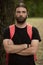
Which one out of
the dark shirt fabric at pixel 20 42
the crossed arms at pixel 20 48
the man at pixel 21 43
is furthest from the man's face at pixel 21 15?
the crossed arms at pixel 20 48

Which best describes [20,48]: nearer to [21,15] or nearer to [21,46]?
[21,46]

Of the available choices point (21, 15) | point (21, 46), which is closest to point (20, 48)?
point (21, 46)

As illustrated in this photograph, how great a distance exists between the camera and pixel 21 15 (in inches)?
200

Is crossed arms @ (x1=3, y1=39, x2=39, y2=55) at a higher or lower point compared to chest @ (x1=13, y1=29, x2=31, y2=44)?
lower

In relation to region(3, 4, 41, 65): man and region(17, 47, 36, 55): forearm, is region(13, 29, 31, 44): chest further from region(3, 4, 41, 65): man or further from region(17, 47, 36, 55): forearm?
region(17, 47, 36, 55): forearm

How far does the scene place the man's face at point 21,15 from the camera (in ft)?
16.6

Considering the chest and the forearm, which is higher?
the chest

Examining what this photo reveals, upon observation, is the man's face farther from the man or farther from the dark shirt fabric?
the dark shirt fabric

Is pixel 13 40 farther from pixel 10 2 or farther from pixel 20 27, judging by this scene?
pixel 10 2

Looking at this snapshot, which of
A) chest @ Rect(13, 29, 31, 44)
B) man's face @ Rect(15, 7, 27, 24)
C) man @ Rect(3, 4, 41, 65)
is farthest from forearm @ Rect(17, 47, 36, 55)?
man's face @ Rect(15, 7, 27, 24)

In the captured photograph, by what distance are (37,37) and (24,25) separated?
0.28 metres

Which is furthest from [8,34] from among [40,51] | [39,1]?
[40,51]

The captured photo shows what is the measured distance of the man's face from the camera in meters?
5.05

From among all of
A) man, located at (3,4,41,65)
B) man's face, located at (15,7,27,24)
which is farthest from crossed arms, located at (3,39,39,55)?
man's face, located at (15,7,27,24)
